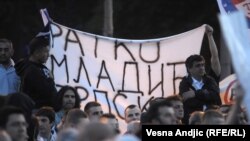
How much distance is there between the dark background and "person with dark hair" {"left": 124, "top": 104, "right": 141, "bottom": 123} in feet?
17.8

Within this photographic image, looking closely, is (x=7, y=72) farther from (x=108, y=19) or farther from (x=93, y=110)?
(x=108, y=19)

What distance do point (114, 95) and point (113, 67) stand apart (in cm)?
43

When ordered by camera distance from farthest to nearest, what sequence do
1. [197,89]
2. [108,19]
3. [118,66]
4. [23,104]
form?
[108,19], [118,66], [197,89], [23,104]

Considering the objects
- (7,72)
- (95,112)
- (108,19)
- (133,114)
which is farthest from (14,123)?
(108,19)

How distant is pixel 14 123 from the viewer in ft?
33.8

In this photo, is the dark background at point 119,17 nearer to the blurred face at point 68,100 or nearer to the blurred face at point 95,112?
the blurred face at point 68,100

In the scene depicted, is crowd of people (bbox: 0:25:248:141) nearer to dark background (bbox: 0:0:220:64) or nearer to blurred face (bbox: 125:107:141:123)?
blurred face (bbox: 125:107:141:123)

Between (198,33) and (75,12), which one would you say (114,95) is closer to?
(198,33)

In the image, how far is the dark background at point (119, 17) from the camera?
2000cm

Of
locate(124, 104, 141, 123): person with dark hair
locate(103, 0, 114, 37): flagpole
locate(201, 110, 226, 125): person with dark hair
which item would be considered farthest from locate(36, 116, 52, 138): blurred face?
locate(103, 0, 114, 37): flagpole

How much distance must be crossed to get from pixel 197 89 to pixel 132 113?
0.77 metres

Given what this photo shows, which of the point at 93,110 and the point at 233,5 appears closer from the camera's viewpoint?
the point at 93,110

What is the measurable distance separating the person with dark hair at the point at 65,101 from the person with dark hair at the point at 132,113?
2.36 feet

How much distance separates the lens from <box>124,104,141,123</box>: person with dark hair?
13.8 metres
